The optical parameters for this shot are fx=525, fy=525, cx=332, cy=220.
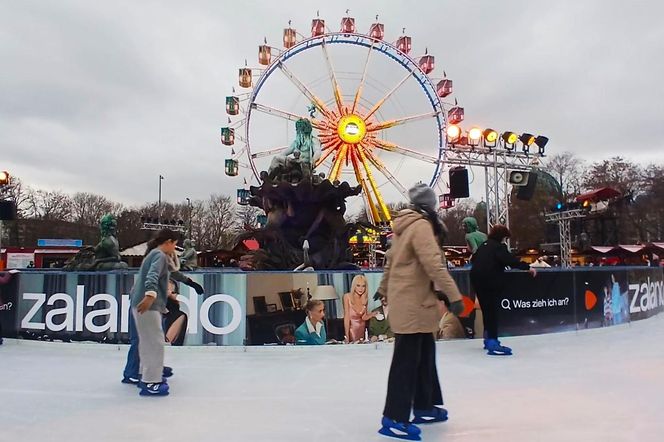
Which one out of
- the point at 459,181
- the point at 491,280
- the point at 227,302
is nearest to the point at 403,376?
the point at 491,280

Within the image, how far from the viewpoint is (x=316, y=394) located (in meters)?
4.21

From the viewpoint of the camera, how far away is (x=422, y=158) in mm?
24250

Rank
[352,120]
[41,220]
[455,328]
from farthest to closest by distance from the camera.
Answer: [41,220] → [352,120] → [455,328]

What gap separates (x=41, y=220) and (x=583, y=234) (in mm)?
50410

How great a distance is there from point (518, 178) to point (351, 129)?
898cm

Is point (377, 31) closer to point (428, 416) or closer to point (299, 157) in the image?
point (299, 157)

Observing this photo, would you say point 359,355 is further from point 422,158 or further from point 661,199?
point 661,199

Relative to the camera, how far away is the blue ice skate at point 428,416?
3.38 metres

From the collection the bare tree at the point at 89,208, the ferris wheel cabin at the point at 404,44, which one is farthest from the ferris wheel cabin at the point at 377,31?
the bare tree at the point at 89,208

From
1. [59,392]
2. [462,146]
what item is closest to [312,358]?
[59,392]

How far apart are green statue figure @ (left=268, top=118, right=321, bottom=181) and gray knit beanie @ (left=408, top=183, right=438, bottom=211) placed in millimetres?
7842

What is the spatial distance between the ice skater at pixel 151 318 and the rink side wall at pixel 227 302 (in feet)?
6.18

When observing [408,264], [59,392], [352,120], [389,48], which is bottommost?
[59,392]

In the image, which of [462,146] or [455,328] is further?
[462,146]
